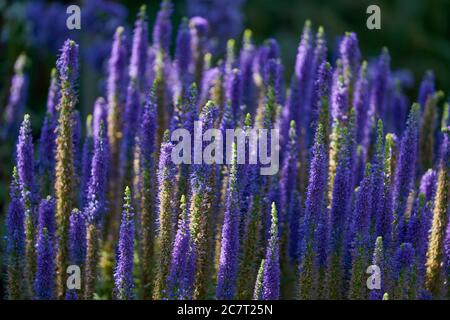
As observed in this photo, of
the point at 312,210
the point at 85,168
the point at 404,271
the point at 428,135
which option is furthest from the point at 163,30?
the point at 404,271

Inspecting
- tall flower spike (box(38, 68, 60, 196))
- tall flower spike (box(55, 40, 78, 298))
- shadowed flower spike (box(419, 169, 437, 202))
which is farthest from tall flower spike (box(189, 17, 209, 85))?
shadowed flower spike (box(419, 169, 437, 202))

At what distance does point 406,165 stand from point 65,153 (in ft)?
4.98

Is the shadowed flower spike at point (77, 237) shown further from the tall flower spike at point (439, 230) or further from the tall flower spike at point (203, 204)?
the tall flower spike at point (439, 230)

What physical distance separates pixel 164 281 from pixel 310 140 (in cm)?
143

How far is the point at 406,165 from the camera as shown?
351cm

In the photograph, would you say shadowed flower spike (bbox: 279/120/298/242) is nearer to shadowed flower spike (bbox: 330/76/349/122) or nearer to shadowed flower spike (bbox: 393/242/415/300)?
shadowed flower spike (bbox: 330/76/349/122)

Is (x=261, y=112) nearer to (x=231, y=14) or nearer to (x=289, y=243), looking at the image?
(x=289, y=243)

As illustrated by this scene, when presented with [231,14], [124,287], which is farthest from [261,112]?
[231,14]

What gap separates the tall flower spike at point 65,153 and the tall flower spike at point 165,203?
1.82 ft

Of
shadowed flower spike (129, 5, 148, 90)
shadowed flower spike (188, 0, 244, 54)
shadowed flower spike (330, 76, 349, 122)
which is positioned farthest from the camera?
shadowed flower spike (188, 0, 244, 54)

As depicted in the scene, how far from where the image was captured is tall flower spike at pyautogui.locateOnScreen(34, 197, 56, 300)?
329 cm

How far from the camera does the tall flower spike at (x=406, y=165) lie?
11.2ft

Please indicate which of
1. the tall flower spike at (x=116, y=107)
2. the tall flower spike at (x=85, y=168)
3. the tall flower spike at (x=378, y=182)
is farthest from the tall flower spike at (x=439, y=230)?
the tall flower spike at (x=116, y=107)

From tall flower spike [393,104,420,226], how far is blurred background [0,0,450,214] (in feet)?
7.55
